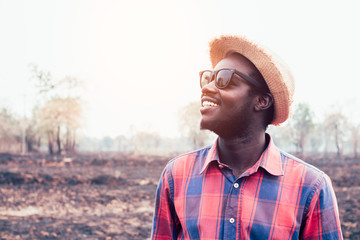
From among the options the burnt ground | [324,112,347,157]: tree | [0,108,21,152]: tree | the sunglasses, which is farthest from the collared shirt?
[0,108,21,152]: tree

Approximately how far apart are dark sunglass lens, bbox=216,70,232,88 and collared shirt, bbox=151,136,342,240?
1.16ft

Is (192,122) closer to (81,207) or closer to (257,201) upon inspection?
(81,207)

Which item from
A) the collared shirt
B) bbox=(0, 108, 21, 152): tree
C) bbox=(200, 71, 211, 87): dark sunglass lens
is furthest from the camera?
bbox=(0, 108, 21, 152): tree

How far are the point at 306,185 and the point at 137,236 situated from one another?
19.2 feet

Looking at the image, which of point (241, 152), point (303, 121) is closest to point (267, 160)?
point (241, 152)

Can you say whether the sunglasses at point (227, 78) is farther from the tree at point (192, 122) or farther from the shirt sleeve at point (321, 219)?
the tree at point (192, 122)

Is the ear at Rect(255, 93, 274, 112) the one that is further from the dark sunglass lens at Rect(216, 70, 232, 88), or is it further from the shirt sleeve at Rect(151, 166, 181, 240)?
the shirt sleeve at Rect(151, 166, 181, 240)

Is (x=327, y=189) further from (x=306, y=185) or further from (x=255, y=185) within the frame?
(x=255, y=185)

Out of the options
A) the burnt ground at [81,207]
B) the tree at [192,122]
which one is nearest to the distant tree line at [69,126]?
the tree at [192,122]

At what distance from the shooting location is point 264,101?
2.01 metres

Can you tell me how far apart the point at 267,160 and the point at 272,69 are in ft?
1.57

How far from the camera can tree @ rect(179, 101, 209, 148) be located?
175 feet

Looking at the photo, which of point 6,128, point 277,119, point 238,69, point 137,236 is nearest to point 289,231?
point 277,119

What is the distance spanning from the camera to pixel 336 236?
177cm
